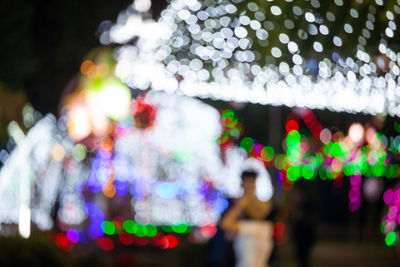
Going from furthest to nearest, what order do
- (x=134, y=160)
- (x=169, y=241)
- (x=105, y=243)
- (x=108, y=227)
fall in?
(x=108, y=227)
(x=134, y=160)
(x=169, y=241)
(x=105, y=243)

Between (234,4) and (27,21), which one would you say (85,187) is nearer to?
(27,21)

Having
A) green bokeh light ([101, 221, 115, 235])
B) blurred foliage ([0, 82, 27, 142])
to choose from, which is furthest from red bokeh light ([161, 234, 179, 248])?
blurred foliage ([0, 82, 27, 142])

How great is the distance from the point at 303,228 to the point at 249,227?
6901 millimetres

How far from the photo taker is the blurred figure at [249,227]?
8.75 m

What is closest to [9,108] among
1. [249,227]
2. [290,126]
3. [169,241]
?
[169,241]

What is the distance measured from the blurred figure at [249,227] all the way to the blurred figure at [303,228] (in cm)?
619

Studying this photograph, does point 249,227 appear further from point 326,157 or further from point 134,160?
point 326,157

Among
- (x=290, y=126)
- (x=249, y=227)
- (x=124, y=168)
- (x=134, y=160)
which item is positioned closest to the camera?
(x=249, y=227)

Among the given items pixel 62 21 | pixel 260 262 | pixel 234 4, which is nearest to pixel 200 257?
pixel 260 262

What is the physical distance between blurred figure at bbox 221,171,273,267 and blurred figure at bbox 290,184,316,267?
6188 mm

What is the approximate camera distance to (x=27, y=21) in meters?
23.1

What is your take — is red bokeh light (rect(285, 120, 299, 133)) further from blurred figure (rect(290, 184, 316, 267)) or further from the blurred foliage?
blurred figure (rect(290, 184, 316, 267))

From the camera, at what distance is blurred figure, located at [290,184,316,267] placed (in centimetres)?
1511

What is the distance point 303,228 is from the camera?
15.6 meters
